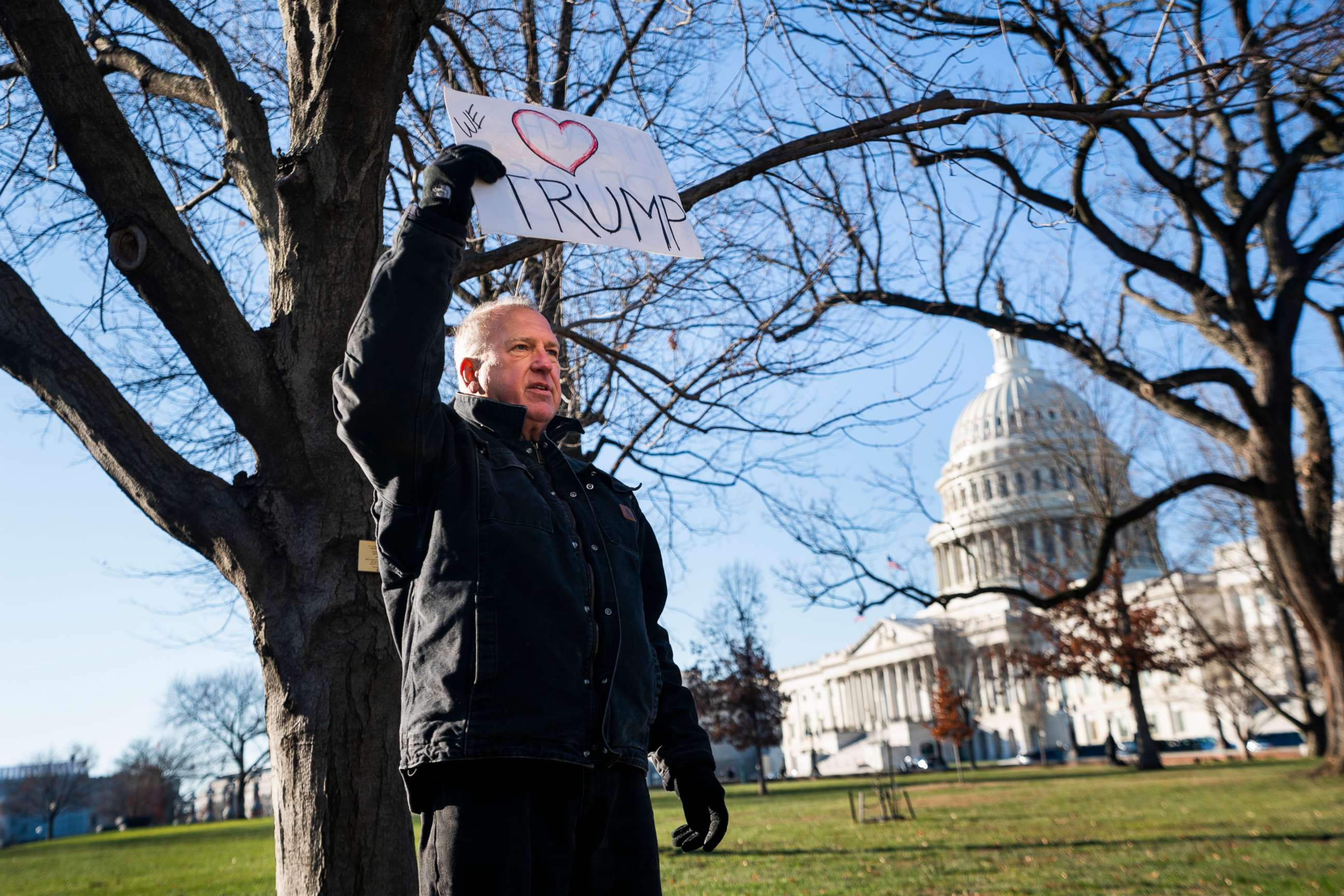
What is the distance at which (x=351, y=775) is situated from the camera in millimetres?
3707

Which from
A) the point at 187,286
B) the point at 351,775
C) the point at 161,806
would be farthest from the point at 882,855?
the point at 161,806

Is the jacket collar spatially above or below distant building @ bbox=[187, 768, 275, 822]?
above

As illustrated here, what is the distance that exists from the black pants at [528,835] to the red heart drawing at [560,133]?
1920mm

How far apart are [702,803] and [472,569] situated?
3.33 ft

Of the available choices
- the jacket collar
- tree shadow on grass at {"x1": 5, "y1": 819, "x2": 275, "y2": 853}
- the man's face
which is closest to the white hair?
the man's face

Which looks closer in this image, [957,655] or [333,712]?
[333,712]

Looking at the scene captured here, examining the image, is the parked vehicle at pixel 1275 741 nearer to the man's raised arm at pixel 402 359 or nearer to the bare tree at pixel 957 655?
the bare tree at pixel 957 655

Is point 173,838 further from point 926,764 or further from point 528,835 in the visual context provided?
point 926,764

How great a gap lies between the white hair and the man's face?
0.5 inches

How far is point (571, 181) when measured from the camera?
132 inches

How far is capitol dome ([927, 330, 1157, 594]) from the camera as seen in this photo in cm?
2645

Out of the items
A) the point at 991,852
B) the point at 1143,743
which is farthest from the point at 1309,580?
the point at 1143,743

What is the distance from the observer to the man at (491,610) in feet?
7.36

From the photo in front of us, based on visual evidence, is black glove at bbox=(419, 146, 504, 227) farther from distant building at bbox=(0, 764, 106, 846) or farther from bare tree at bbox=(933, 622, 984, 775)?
distant building at bbox=(0, 764, 106, 846)
